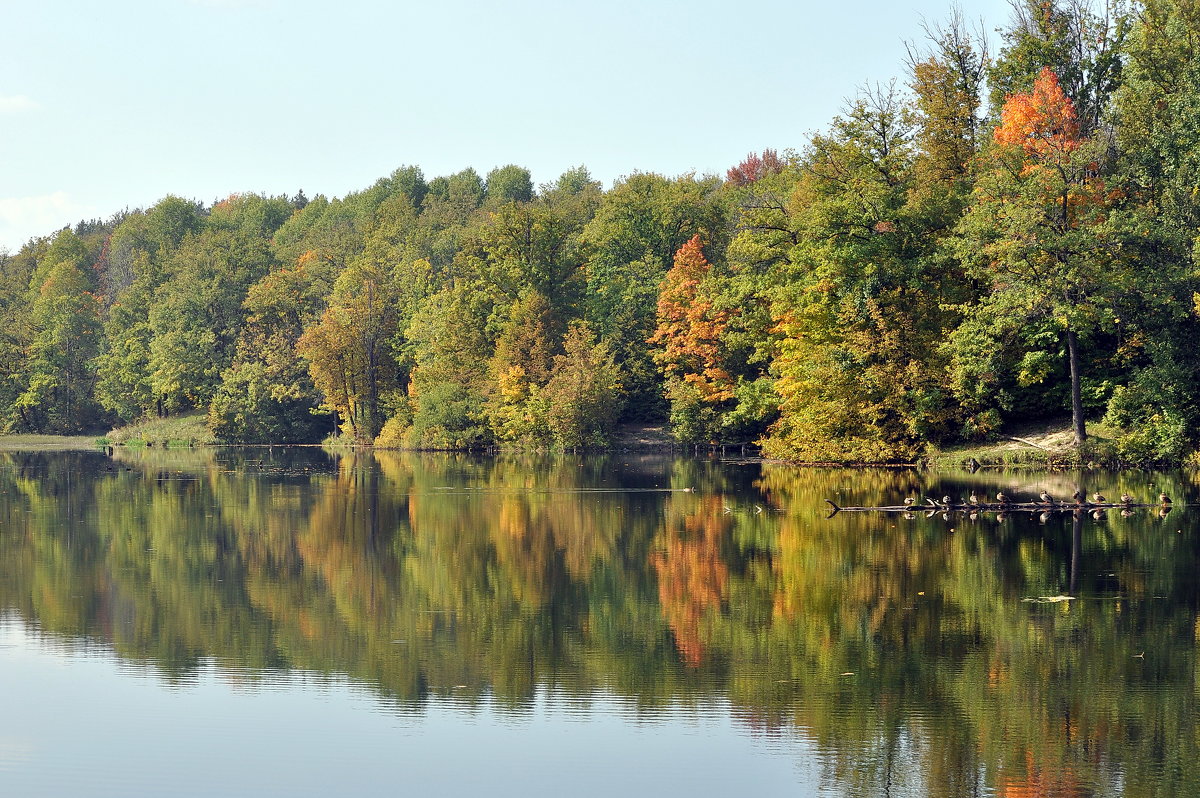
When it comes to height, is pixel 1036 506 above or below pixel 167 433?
below

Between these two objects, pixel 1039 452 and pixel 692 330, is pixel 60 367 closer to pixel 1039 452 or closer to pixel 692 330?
pixel 692 330

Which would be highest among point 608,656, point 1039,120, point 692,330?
point 1039,120

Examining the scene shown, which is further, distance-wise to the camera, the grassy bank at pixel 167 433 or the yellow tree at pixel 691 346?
the grassy bank at pixel 167 433

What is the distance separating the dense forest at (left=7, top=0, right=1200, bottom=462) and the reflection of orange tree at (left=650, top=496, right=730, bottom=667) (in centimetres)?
1875

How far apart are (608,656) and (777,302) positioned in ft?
124

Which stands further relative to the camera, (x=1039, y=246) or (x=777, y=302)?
(x=777, y=302)

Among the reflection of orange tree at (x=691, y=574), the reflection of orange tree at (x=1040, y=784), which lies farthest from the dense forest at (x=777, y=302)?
the reflection of orange tree at (x=1040, y=784)

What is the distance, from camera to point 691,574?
68.1 ft

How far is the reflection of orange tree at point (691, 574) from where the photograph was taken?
16.1 m

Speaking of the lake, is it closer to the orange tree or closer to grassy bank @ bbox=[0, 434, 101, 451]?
the orange tree

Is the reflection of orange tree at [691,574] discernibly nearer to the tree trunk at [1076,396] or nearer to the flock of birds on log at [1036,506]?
the flock of birds on log at [1036,506]

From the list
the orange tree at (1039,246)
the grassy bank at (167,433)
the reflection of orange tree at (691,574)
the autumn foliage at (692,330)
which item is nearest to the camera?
the reflection of orange tree at (691,574)

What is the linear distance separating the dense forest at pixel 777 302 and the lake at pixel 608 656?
622 inches

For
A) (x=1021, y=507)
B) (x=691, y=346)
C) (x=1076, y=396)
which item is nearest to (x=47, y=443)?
(x=691, y=346)
